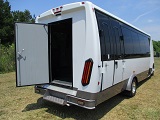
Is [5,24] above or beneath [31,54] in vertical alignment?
above

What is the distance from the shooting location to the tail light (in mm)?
3829

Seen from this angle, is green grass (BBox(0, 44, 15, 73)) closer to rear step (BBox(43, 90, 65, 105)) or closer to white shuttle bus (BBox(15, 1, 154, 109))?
white shuttle bus (BBox(15, 1, 154, 109))

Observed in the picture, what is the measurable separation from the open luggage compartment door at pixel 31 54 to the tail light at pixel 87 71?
144 centimetres

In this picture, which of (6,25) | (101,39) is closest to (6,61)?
(101,39)

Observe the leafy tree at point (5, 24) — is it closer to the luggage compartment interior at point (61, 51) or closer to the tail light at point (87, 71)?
the luggage compartment interior at point (61, 51)

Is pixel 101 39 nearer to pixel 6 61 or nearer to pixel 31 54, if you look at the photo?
pixel 31 54

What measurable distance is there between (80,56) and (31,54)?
4.77ft

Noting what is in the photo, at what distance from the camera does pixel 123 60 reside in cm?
534

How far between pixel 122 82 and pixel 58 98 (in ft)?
7.12

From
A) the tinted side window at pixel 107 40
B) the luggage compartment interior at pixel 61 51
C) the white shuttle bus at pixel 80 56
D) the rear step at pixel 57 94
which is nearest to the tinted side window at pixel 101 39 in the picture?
the white shuttle bus at pixel 80 56

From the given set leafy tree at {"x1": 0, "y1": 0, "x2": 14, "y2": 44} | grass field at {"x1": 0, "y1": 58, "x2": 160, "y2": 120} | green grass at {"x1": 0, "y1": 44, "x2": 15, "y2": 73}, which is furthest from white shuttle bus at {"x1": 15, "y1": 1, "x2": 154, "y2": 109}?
leafy tree at {"x1": 0, "y1": 0, "x2": 14, "y2": 44}

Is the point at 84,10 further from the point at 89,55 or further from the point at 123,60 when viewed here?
the point at 123,60

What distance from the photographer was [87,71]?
12.7 feet

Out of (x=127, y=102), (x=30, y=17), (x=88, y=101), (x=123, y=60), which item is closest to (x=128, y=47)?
(x=123, y=60)
